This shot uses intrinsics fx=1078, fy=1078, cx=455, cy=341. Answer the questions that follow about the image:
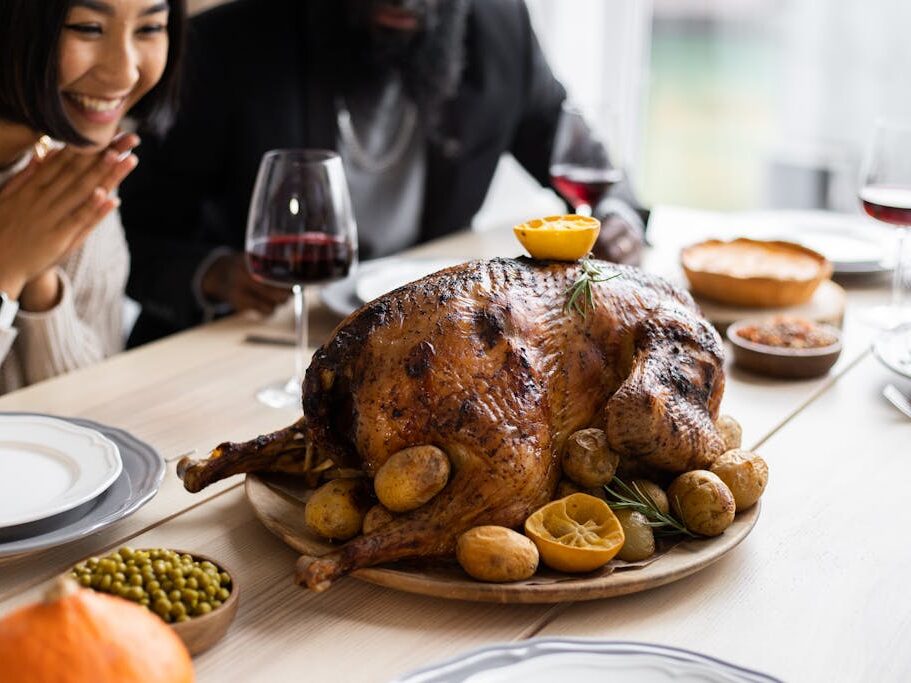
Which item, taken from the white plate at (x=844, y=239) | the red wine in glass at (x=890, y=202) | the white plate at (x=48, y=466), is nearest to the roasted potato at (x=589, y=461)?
the white plate at (x=48, y=466)

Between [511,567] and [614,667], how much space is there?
0.15m

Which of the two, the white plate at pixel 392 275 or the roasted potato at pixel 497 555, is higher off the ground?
the roasted potato at pixel 497 555

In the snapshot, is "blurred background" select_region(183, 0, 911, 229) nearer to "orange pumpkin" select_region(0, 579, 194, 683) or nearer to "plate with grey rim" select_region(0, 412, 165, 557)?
"plate with grey rim" select_region(0, 412, 165, 557)

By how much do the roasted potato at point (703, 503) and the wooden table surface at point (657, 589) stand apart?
4 cm

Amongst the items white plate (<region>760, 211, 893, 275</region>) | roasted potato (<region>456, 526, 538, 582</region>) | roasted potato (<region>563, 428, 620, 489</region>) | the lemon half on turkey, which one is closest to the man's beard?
white plate (<region>760, 211, 893, 275</region>)

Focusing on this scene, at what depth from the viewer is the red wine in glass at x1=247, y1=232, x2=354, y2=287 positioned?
4.69ft

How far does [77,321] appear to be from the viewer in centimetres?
183

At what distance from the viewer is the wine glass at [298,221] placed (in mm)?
1420

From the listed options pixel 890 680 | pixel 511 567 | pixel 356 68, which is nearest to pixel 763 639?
pixel 890 680

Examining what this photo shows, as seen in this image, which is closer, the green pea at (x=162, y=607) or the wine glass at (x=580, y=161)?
the green pea at (x=162, y=607)

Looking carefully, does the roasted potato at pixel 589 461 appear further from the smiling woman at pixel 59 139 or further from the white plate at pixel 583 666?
the smiling woman at pixel 59 139

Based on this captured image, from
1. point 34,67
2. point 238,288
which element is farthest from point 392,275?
point 34,67

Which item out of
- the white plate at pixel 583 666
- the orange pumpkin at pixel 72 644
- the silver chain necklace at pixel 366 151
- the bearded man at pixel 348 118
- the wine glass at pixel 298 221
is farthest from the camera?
the silver chain necklace at pixel 366 151

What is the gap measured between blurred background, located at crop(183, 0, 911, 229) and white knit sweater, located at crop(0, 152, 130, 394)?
1471 millimetres
